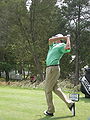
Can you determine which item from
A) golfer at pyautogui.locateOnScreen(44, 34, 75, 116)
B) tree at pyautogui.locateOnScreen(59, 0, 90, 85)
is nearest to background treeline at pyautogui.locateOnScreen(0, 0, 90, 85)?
tree at pyautogui.locateOnScreen(59, 0, 90, 85)

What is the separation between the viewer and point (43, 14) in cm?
2695

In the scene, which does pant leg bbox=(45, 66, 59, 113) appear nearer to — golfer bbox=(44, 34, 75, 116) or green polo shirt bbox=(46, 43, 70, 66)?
golfer bbox=(44, 34, 75, 116)

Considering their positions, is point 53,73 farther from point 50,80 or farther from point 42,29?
point 42,29

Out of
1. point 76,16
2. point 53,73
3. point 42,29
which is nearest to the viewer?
point 53,73

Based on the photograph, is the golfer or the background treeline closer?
the golfer

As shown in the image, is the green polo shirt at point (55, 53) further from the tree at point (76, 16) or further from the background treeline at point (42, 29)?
the tree at point (76, 16)

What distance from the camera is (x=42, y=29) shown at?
27.9 meters

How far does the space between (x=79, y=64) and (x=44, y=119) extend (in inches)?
876

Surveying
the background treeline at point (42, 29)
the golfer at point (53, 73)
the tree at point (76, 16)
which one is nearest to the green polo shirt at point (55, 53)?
the golfer at point (53, 73)

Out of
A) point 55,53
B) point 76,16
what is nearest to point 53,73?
point 55,53

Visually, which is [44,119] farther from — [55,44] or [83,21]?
[83,21]

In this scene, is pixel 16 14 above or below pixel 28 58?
above

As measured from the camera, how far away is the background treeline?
2445cm

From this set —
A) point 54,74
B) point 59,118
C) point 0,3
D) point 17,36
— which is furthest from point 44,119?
point 17,36
